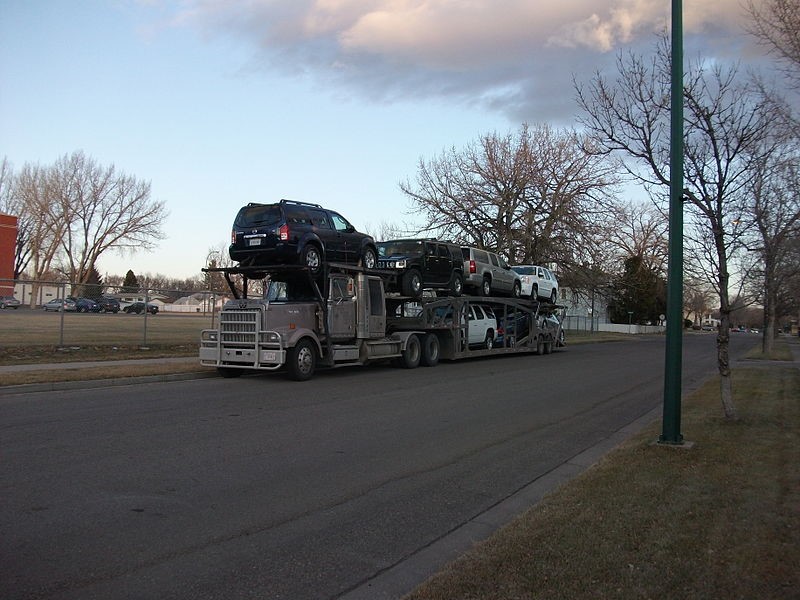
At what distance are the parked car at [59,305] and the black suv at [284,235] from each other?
6714 mm

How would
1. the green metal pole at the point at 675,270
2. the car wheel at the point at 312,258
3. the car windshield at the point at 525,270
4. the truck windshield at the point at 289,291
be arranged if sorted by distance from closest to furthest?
the green metal pole at the point at 675,270, the car wheel at the point at 312,258, the truck windshield at the point at 289,291, the car windshield at the point at 525,270

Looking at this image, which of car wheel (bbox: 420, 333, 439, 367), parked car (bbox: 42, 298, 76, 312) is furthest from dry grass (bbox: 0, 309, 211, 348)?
car wheel (bbox: 420, 333, 439, 367)

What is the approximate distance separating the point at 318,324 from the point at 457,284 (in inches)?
268

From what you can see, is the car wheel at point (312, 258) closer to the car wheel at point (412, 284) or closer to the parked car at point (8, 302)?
the car wheel at point (412, 284)

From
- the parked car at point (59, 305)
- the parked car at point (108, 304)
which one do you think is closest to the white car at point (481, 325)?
the parked car at point (108, 304)

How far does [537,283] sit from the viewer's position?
93.2ft

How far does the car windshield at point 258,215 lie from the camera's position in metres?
14.7

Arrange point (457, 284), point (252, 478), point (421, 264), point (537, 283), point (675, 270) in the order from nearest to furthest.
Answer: point (252, 478) < point (675, 270) < point (421, 264) < point (457, 284) < point (537, 283)

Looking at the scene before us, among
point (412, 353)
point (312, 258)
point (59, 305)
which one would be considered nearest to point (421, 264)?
point (412, 353)

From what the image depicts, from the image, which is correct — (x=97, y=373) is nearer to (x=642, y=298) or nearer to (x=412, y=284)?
(x=412, y=284)

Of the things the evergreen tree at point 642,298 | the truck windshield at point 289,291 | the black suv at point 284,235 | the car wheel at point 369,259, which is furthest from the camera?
the evergreen tree at point 642,298

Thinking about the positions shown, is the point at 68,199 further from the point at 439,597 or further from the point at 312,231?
the point at 439,597

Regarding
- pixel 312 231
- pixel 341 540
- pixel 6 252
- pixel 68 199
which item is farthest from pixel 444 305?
pixel 68 199

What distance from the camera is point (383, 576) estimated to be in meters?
4.39
